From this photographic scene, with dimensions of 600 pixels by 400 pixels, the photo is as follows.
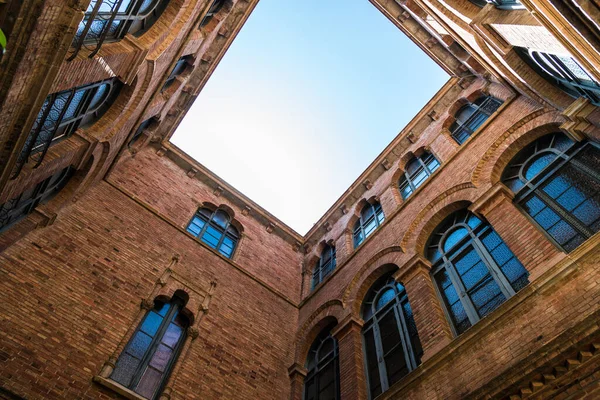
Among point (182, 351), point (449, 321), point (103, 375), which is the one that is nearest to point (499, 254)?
point (449, 321)

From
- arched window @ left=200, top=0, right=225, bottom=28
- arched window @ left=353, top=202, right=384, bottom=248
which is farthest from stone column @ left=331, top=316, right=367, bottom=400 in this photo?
arched window @ left=200, top=0, right=225, bottom=28

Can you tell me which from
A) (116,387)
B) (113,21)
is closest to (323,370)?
(116,387)

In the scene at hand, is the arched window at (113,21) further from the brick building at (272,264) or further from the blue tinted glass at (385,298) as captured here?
the blue tinted glass at (385,298)

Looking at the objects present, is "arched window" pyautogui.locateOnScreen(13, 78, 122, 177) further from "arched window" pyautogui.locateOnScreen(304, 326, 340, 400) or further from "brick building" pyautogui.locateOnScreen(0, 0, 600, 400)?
"arched window" pyautogui.locateOnScreen(304, 326, 340, 400)

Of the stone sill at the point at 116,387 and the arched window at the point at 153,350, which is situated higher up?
the arched window at the point at 153,350

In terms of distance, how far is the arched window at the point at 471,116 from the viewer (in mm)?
11805

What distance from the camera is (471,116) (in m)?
12.4

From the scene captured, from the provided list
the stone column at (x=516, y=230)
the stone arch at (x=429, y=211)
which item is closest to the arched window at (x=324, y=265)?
the stone arch at (x=429, y=211)

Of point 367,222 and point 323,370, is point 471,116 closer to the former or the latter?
point 367,222

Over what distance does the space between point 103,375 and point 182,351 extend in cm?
184

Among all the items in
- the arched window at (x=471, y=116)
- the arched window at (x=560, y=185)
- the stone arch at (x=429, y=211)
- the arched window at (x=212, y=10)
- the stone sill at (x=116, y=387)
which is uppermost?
the arched window at (x=212, y=10)

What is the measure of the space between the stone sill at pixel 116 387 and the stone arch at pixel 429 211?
246 inches

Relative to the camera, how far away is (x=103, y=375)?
754 centimetres

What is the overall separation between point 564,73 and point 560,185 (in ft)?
6.62
